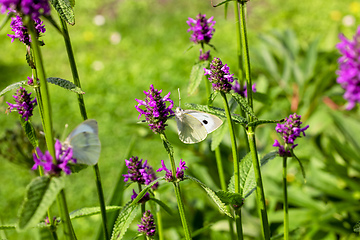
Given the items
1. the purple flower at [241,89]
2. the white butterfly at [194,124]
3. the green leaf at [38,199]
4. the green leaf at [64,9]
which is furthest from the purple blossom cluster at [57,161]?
the purple flower at [241,89]

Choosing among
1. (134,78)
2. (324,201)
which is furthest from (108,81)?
(324,201)

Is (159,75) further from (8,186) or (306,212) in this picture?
(306,212)

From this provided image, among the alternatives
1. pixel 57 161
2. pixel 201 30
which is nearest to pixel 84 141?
pixel 57 161

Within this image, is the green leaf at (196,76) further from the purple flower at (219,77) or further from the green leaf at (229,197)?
the green leaf at (229,197)

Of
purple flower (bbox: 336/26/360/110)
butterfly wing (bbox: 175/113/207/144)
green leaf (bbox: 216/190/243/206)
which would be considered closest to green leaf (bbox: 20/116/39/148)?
butterfly wing (bbox: 175/113/207/144)

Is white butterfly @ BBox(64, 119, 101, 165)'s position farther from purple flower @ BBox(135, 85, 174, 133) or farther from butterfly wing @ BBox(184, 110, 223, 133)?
butterfly wing @ BBox(184, 110, 223, 133)

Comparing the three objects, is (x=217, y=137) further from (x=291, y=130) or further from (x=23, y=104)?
(x=23, y=104)
